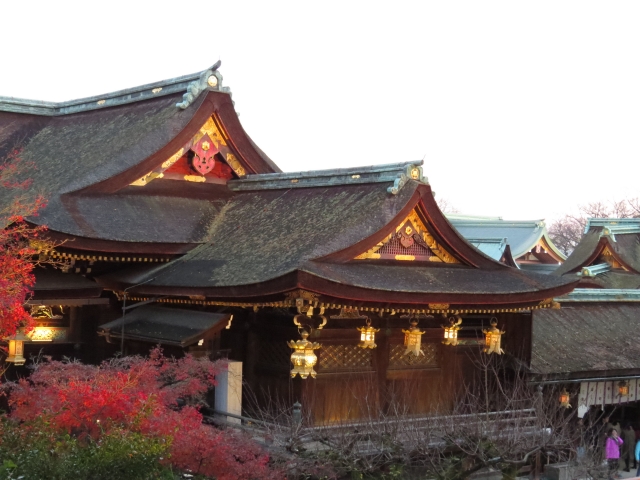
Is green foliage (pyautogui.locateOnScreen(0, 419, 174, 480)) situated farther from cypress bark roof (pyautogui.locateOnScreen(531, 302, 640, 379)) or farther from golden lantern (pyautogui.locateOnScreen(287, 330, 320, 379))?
cypress bark roof (pyautogui.locateOnScreen(531, 302, 640, 379))

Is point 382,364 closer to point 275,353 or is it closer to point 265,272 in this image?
point 275,353

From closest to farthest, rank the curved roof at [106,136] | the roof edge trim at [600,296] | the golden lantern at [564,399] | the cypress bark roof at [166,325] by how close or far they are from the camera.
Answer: the cypress bark roof at [166,325]
the curved roof at [106,136]
the golden lantern at [564,399]
the roof edge trim at [600,296]

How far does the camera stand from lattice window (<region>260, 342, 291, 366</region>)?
1492 centimetres

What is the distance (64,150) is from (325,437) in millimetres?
10090

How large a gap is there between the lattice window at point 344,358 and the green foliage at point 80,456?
492 centimetres

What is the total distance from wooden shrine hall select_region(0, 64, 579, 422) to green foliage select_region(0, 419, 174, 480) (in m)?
3.52

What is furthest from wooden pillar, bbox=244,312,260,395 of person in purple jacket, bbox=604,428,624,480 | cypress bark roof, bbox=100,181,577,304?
person in purple jacket, bbox=604,428,624,480

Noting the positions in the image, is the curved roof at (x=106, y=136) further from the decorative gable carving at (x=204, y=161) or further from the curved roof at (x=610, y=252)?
the curved roof at (x=610, y=252)

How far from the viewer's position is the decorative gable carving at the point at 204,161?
59.2ft

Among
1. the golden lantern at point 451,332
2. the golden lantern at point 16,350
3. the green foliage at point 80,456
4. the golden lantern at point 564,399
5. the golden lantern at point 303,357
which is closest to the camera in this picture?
the green foliage at point 80,456

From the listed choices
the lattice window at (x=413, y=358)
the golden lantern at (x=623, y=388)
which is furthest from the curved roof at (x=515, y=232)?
the lattice window at (x=413, y=358)

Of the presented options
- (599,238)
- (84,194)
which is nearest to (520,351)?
(84,194)

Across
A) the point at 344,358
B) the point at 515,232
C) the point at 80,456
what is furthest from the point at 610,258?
the point at 80,456

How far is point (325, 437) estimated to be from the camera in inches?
512
